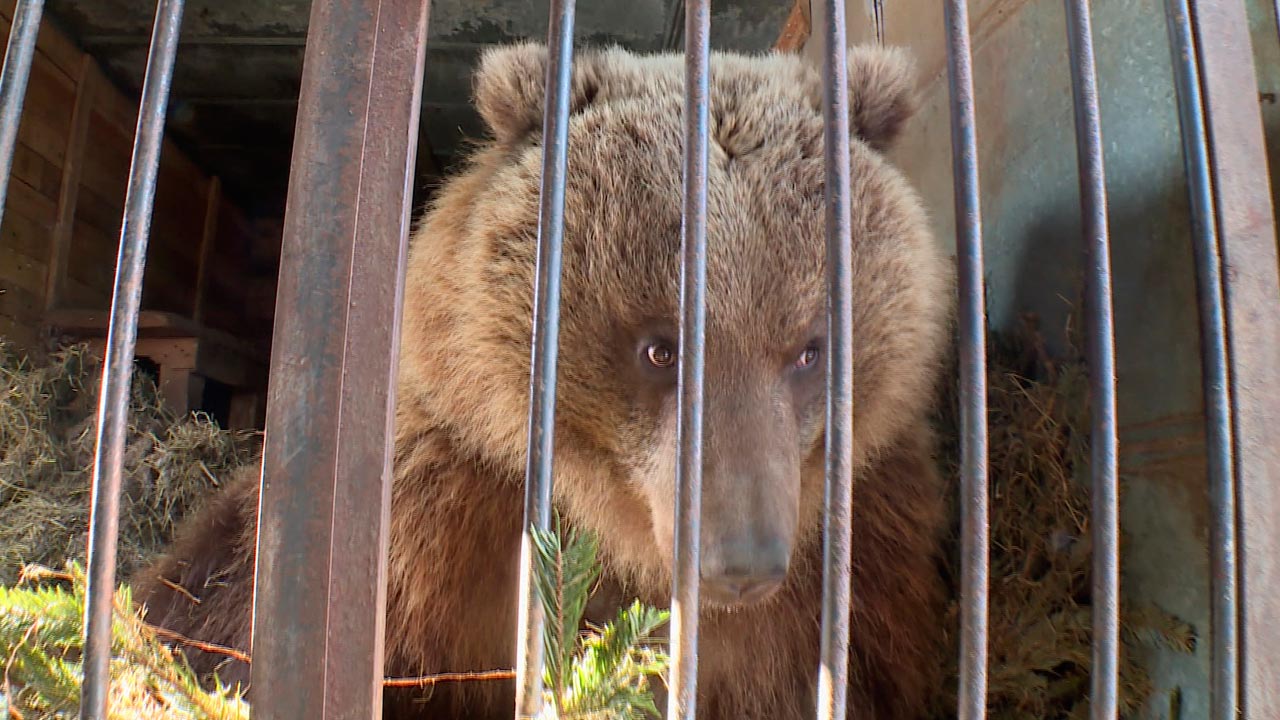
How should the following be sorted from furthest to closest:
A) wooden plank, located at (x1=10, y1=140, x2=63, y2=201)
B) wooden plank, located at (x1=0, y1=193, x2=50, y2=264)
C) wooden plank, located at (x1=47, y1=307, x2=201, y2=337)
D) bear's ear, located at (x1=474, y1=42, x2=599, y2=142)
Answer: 1. wooden plank, located at (x1=47, y1=307, x2=201, y2=337)
2. wooden plank, located at (x1=10, y1=140, x2=63, y2=201)
3. wooden plank, located at (x1=0, y1=193, x2=50, y2=264)
4. bear's ear, located at (x1=474, y1=42, x2=599, y2=142)

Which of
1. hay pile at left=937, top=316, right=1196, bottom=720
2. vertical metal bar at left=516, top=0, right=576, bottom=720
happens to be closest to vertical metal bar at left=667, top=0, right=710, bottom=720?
vertical metal bar at left=516, top=0, right=576, bottom=720

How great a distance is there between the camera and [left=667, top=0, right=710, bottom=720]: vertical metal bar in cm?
135

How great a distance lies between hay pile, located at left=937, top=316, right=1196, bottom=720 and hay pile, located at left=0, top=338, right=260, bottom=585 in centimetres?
381

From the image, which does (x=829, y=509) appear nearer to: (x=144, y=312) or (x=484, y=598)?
(x=484, y=598)

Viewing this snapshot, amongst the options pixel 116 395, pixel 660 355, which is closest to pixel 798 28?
pixel 660 355

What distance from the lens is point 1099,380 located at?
1.51m

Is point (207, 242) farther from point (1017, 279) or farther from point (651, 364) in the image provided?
point (1017, 279)

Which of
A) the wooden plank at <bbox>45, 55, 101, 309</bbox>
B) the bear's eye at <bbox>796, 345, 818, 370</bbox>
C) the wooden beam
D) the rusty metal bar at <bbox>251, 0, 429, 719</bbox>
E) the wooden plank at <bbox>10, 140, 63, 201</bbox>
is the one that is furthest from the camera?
the wooden plank at <bbox>45, 55, 101, 309</bbox>

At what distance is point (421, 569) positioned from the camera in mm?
2387

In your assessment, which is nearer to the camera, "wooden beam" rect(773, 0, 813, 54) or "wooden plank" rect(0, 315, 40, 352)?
"wooden beam" rect(773, 0, 813, 54)

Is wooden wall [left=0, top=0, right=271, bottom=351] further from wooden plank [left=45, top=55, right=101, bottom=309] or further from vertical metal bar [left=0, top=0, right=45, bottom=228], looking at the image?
vertical metal bar [left=0, top=0, right=45, bottom=228]

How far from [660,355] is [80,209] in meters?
5.22

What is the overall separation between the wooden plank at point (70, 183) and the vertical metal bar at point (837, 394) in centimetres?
550

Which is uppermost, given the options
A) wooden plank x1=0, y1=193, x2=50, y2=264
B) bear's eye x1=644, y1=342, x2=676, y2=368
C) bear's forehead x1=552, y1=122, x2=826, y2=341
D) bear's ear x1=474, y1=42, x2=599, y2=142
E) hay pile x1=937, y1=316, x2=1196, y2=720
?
wooden plank x1=0, y1=193, x2=50, y2=264
